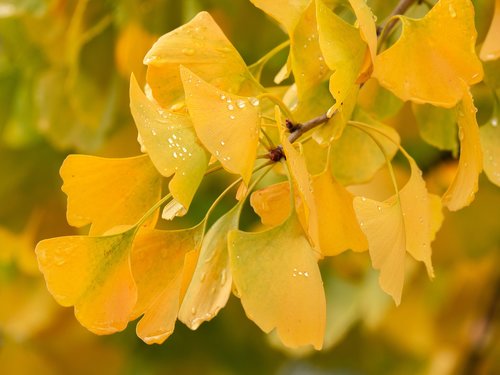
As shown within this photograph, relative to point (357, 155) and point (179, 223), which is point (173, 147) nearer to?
point (357, 155)

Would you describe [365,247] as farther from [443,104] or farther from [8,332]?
[8,332]

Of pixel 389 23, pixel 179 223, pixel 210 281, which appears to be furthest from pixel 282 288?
pixel 179 223

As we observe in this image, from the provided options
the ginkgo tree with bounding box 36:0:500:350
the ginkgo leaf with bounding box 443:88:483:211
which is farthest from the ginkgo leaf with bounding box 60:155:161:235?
the ginkgo leaf with bounding box 443:88:483:211

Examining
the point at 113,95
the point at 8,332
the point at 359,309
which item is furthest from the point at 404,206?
the point at 8,332

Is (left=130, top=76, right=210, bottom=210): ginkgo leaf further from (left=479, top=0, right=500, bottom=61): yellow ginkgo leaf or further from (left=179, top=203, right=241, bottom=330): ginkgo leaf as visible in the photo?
(left=479, top=0, right=500, bottom=61): yellow ginkgo leaf

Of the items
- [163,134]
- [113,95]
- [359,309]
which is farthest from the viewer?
[359,309]

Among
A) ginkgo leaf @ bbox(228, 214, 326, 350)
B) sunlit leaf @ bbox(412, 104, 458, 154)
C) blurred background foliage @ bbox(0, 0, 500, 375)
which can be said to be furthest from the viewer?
blurred background foliage @ bbox(0, 0, 500, 375)

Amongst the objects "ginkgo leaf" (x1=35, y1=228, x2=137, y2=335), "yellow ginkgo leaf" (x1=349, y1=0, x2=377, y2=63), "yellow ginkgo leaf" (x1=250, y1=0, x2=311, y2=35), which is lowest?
"ginkgo leaf" (x1=35, y1=228, x2=137, y2=335)
